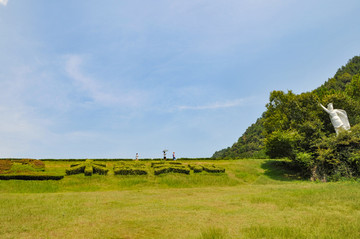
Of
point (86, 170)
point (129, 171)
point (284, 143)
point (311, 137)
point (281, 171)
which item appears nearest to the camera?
point (86, 170)

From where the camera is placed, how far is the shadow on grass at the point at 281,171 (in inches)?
906

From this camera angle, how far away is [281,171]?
25.3 m

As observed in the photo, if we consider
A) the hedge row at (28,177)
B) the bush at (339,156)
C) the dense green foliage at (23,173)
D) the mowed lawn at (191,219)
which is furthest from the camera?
the bush at (339,156)

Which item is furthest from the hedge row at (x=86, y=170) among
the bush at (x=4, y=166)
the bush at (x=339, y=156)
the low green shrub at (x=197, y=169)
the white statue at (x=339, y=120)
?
the white statue at (x=339, y=120)

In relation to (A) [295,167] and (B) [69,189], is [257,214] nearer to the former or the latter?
(B) [69,189]

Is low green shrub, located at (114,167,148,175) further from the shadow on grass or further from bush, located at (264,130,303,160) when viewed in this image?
bush, located at (264,130,303,160)

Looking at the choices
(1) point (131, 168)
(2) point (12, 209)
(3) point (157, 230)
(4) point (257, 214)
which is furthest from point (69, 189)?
(4) point (257, 214)

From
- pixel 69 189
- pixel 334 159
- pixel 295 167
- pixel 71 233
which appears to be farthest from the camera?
pixel 295 167

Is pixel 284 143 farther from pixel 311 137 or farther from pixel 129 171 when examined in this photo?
pixel 129 171

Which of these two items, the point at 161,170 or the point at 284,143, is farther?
the point at 284,143

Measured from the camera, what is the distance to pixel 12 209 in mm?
9328

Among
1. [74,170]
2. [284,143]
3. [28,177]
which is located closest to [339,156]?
[284,143]

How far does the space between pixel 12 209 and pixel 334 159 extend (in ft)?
81.4

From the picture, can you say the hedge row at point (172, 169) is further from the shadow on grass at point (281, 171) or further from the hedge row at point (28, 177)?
the shadow on grass at point (281, 171)
